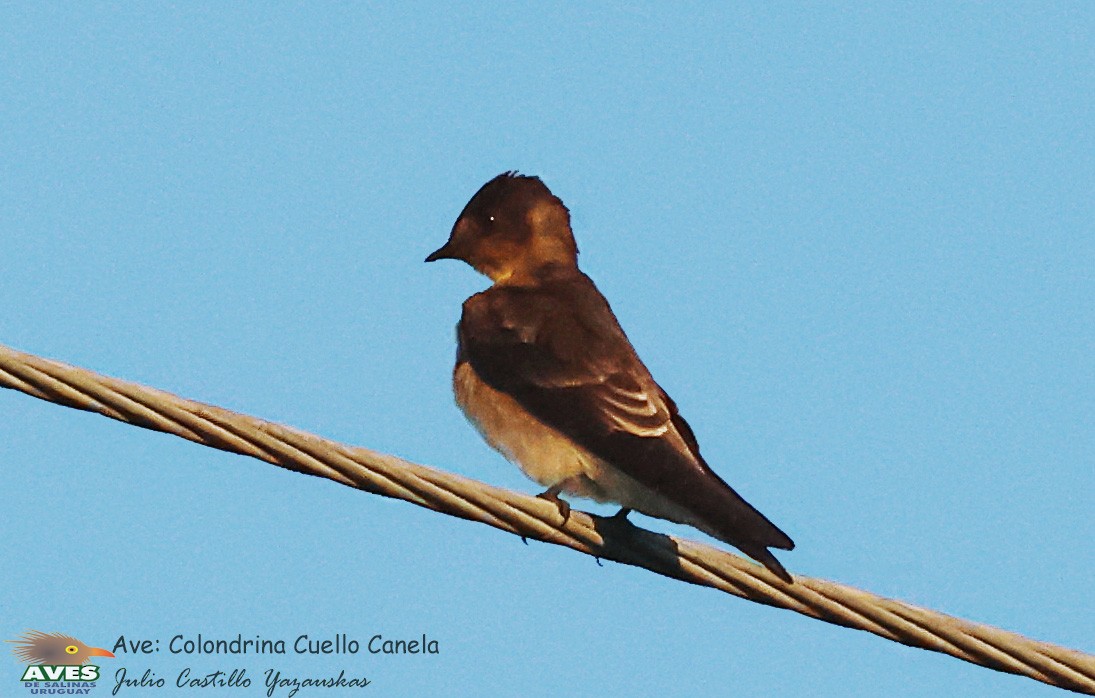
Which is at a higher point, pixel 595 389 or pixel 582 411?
pixel 595 389

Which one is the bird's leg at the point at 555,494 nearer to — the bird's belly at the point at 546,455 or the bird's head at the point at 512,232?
the bird's belly at the point at 546,455

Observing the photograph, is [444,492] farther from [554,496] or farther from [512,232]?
[512,232]

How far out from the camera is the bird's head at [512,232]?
855 centimetres

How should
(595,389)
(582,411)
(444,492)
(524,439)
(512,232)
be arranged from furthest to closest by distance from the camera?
1. (512,232)
2. (524,439)
3. (595,389)
4. (582,411)
5. (444,492)

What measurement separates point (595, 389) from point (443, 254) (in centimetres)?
239

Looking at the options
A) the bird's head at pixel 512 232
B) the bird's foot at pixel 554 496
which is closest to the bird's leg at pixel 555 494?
the bird's foot at pixel 554 496

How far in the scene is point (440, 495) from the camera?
484 cm

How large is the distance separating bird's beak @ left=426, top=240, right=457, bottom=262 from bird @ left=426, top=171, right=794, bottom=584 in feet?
1.79

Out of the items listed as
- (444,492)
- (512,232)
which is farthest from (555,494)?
(512,232)

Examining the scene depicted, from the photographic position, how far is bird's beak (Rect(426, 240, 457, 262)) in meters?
8.71

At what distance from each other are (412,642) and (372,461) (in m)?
2.10

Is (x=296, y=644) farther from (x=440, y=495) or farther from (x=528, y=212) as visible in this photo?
(x=528, y=212)

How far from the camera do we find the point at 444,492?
484cm

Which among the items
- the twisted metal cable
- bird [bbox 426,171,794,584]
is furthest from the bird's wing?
the twisted metal cable
